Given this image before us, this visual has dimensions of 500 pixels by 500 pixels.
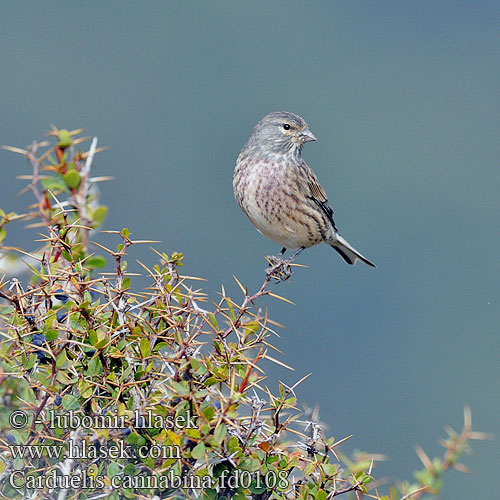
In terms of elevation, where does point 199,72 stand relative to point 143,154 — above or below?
above

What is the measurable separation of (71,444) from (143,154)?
24.3 m

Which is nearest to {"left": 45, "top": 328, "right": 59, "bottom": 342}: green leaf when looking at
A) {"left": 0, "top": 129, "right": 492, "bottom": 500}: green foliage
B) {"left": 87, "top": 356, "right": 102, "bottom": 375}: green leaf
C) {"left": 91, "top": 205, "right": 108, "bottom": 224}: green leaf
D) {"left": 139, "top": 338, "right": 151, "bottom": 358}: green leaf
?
{"left": 0, "top": 129, "right": 492, "bottom": 500}: green foliage

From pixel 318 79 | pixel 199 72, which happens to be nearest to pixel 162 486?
pixel 318 79

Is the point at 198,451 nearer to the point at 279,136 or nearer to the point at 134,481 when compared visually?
the point at 134,481

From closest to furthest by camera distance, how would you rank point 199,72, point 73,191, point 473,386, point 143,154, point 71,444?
point 71,444, point 73,191, point 473,386, point 143,154, point 199,72

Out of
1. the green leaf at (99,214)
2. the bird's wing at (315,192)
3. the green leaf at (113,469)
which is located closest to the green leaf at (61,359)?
the green leaf at (113,469)

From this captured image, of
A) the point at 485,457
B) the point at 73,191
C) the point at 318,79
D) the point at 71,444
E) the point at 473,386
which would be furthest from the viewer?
the point at 318,79

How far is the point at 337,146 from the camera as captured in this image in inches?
1118

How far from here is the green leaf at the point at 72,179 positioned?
13.3 ft

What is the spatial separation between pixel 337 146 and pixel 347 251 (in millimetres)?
21078

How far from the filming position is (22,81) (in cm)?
3103

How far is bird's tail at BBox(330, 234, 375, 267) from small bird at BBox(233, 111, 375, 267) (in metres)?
0.34

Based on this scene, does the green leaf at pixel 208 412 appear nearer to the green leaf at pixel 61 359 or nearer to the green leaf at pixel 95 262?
the green leaf at pixel 61 359

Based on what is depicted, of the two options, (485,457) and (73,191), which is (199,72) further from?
(73,191)
